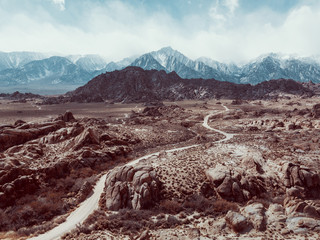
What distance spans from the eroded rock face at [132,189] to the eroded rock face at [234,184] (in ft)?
20.5

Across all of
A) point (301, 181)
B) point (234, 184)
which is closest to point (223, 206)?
point (234, 184)

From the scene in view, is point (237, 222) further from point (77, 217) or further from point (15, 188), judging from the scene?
point (15, 188)

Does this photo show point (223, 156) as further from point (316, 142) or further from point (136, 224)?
point (316, 142)

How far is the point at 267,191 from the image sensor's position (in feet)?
66.4

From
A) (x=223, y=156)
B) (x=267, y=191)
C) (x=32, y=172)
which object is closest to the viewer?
(x=267, y=191)

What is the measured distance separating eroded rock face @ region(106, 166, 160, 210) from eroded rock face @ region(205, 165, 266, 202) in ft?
20.5

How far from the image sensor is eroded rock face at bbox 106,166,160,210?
17.5 m

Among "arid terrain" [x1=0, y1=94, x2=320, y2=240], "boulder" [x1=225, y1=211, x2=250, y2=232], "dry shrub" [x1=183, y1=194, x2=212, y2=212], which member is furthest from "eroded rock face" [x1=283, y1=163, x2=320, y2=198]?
"dry shrub" [x1=183, y1=194, x2=212, y2=212]

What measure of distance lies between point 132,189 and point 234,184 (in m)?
10.2

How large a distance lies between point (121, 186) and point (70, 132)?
20894 mm

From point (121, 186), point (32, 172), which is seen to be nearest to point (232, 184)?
point (121, 186)

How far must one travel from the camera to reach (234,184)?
1914 cm

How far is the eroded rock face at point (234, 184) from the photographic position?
18750 millimetres

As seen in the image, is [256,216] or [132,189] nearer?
[256,216]
